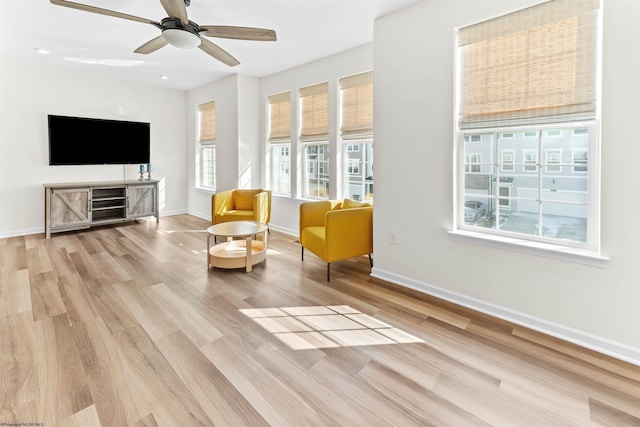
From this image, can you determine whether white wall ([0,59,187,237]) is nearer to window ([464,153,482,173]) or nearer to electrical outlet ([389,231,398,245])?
electrical outlet ([389,231,398,245])

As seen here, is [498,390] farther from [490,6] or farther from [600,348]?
[490,6]

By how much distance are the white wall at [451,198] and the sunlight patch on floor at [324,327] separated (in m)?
0.85

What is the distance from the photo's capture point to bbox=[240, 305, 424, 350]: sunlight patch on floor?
7.58ft

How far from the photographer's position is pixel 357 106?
4469mm

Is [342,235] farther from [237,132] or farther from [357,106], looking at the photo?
[237,132]

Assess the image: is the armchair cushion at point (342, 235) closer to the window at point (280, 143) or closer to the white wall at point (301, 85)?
the white wall at point (301, 85)

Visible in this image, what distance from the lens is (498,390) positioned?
183 cm

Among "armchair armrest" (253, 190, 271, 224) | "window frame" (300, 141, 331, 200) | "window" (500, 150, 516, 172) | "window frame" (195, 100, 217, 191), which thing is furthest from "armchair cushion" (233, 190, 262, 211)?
"window" (500, 150, 516, 172)

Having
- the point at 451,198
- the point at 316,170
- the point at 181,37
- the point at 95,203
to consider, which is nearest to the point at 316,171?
the point at 316,170

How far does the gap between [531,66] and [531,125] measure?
0.44m

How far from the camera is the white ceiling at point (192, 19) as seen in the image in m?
3.27

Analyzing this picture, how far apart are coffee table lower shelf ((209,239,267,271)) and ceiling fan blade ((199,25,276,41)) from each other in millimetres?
2251

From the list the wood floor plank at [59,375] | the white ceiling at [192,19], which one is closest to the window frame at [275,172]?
the white ceiling at [192,19]

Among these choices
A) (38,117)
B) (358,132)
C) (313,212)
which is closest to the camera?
(313,212)
